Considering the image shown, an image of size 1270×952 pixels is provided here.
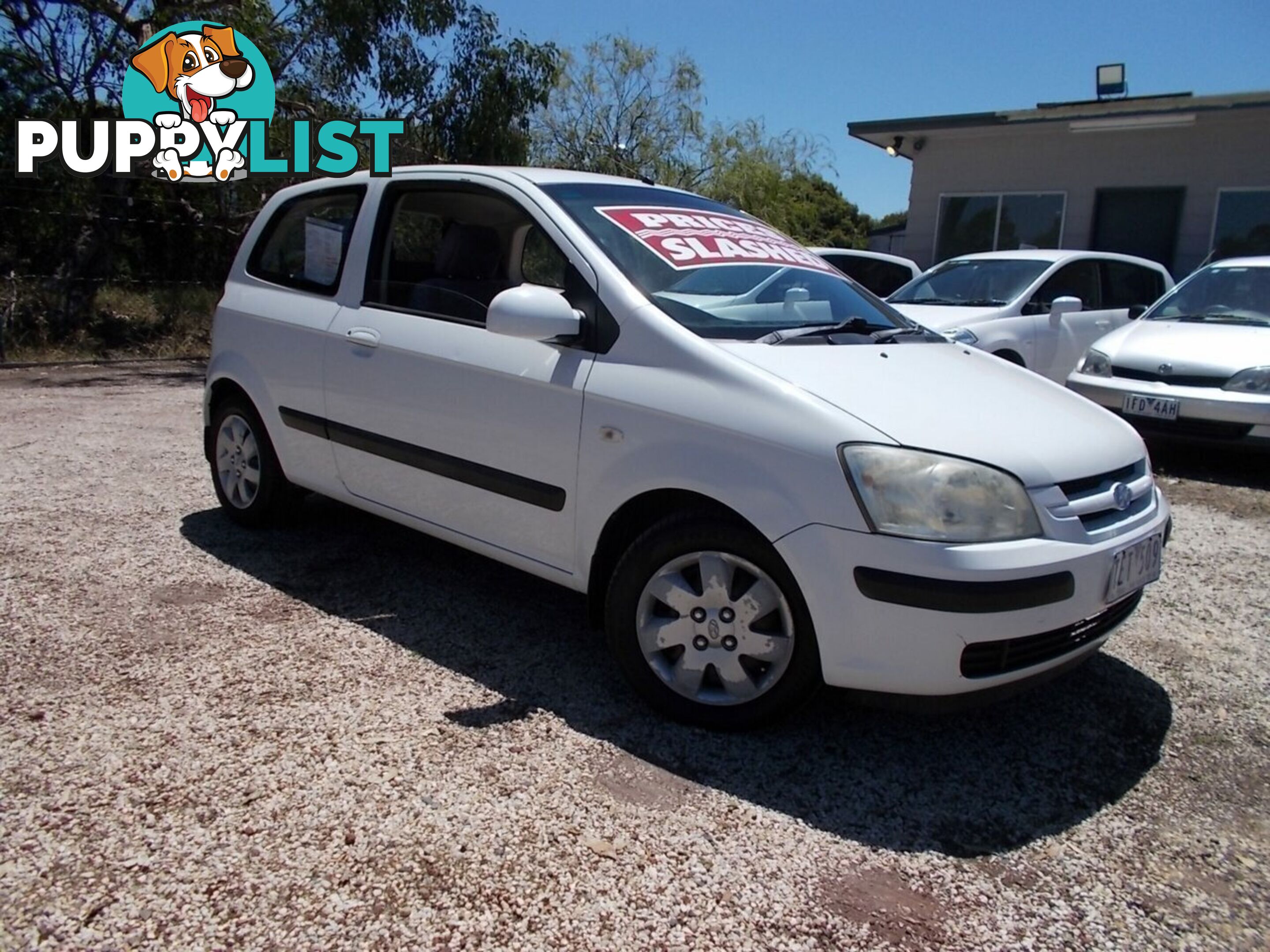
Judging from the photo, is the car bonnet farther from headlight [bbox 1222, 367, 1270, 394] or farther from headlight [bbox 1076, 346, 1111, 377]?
headlight [bbox 1076, 346, 1111, 377]

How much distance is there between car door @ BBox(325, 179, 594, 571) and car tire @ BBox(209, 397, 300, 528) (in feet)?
2.01

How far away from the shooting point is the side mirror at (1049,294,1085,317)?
791cm

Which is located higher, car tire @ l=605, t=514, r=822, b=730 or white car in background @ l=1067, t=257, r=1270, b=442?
white car in background @ l=1067, t=257, r=1270, b=442

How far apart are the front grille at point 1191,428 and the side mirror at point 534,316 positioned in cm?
508

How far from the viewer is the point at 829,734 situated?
299 cm

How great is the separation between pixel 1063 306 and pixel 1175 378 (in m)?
1.47

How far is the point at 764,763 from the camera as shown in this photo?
2.79m

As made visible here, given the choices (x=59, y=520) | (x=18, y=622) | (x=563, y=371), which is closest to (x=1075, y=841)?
(x=563, y=371)

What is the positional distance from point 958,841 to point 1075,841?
0.30 meters

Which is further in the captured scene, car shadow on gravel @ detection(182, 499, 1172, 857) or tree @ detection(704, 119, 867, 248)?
tree @ detection(704, 119, 867, 248)

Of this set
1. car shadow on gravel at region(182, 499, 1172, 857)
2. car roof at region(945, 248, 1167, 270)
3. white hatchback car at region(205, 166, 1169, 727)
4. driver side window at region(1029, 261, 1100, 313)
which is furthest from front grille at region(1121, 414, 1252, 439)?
white hatchback car at region(205, 166, 1169, 727)

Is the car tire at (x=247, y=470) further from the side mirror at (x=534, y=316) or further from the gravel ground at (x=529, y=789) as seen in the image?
the side mirror at (x=534, y=316)

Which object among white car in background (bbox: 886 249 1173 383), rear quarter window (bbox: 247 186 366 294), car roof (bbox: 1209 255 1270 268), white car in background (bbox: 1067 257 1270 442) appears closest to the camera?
rear quarter window (bbox: 247 186 366 294)

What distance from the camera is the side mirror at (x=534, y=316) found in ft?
9.96
